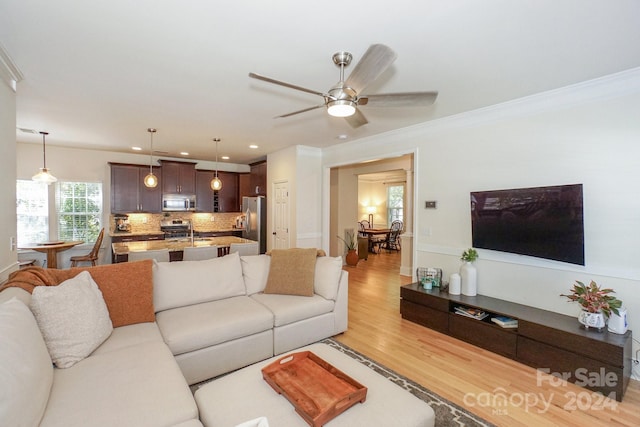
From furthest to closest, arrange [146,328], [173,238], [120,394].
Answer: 1. [173,238]
2. [146,328]
3. [120,394]

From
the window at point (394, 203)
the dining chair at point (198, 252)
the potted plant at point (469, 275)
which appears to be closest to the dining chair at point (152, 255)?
the dining chair at point (198, 252)

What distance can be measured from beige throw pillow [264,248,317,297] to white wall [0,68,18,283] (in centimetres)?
227

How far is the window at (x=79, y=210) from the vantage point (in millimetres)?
5926

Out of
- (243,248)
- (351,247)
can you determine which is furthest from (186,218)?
(351,247)

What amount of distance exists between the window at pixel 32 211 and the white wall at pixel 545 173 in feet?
23.3

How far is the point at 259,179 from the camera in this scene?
6949 mm

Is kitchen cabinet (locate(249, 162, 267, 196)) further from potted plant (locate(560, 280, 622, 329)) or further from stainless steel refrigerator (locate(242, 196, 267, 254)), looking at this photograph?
potted plant (locate(560, 280, 622, 329))

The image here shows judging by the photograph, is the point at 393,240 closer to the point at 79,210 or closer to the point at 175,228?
the point at 175,228

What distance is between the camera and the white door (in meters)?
5.91

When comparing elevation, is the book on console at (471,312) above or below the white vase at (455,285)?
below

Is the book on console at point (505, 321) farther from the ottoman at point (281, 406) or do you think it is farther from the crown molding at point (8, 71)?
the crown molding at point (8, 71)

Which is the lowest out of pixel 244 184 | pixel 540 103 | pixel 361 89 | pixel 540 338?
pixel 540 338

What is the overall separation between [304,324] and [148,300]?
1.44 metres

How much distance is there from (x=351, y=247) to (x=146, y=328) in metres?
5.45
